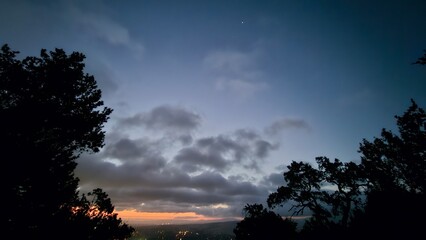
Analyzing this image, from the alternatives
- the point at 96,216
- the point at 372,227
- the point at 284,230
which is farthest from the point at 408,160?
the point at 96,216

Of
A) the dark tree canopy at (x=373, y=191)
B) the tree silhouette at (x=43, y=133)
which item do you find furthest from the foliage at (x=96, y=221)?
the dark tree canopy at (x=373, y=191)

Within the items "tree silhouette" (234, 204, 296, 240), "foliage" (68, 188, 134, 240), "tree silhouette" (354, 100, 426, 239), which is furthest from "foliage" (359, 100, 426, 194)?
"foliage" (68, 188, 134, 240)

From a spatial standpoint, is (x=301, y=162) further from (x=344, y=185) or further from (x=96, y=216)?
(x=96, y=216)

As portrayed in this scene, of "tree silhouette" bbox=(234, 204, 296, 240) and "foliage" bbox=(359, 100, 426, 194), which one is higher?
"foliage" bbox=(359, 100, 426, 194)

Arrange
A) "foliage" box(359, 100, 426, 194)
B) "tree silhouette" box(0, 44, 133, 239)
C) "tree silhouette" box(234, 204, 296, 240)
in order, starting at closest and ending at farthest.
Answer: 1. "tree silhouette" box(0, 44, 133, 239)
2. "foliage" box(359, 100, 426, 194)
3. "tree silhouette" box(234, 204, 296, 240)

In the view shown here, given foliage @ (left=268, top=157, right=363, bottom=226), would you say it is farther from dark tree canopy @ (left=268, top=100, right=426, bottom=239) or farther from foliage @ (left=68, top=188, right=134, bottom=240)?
foliage @ (left=68, top=188, right=134, bottom=240)

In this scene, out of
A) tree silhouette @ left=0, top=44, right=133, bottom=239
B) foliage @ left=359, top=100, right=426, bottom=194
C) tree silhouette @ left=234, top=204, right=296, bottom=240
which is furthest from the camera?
tree silhouette @ left=234, top=204, right=296, bottom=240

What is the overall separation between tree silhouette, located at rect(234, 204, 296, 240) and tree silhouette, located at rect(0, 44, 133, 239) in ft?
85.6

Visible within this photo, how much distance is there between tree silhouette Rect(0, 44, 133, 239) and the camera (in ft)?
36.5

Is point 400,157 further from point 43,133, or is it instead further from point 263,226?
point 43,133

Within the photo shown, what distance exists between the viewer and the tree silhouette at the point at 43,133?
438 inches

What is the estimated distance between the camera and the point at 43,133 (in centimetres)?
1294

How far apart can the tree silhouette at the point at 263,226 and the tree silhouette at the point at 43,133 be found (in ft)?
85.6

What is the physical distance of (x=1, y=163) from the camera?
422 inches
